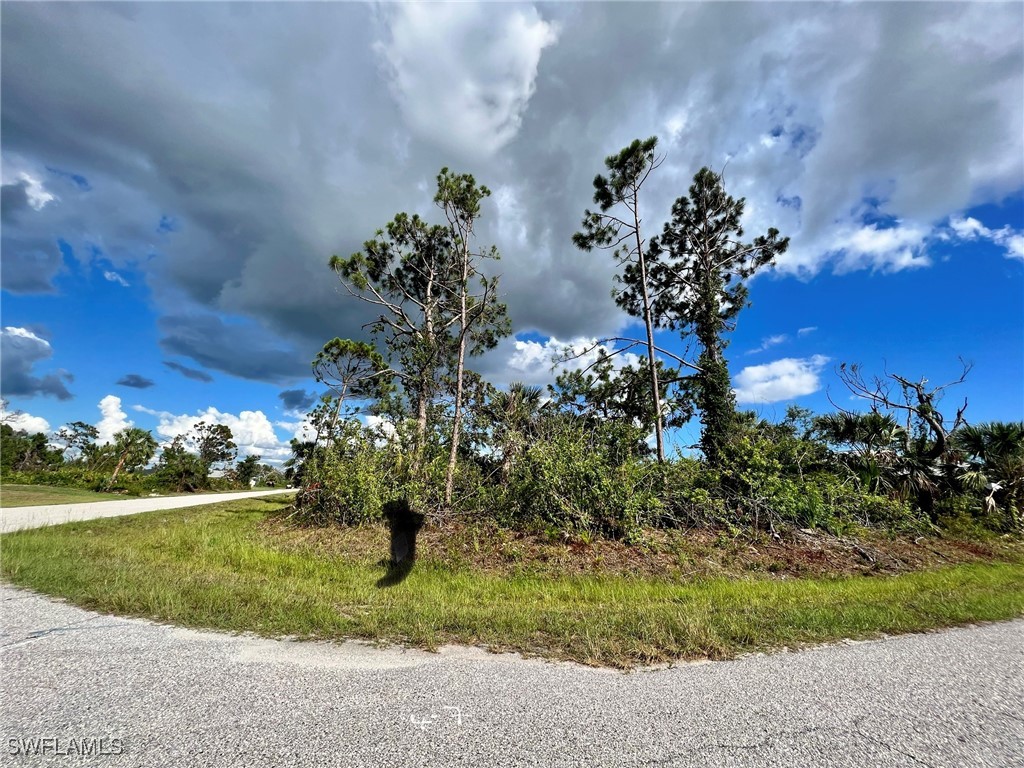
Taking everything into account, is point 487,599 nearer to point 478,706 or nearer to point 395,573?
point 395,573

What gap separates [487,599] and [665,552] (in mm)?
3917

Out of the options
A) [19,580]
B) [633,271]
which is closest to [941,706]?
[19,580]

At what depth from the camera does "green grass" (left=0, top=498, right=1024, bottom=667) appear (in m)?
3.96

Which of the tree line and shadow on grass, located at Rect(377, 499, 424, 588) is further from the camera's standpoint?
the tree line

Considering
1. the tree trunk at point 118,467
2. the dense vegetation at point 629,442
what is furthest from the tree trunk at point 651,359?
the tree trunk at point 118,467

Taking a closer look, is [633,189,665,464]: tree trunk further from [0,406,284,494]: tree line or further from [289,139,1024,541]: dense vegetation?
[0,406,284,494]: tree line

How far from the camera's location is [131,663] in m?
3.17

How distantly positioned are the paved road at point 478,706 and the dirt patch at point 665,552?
397 cm

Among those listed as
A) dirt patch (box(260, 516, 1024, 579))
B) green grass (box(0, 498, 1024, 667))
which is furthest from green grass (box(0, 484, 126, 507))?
dirt patch (box(260, 516, 1024, 579))

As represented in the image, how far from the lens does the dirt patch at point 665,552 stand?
7.54 m

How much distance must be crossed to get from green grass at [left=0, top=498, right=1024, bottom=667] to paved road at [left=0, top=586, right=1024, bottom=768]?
0.39m

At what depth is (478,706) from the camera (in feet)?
8.75

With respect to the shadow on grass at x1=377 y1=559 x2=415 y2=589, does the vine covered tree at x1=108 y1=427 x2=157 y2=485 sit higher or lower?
higher

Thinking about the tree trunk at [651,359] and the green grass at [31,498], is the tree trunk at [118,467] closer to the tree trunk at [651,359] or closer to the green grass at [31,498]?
the green grass at [31,498]
